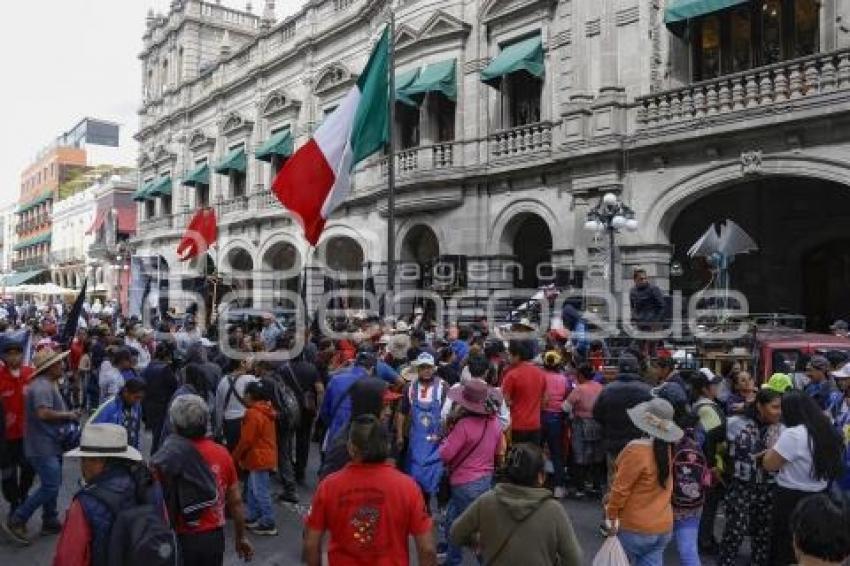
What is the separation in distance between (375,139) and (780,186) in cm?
942

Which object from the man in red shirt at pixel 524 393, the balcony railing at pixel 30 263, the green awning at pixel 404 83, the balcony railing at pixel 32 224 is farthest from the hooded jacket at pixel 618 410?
the balcony railing at pixel 32 224

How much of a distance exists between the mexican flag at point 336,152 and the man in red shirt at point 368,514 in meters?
8.01

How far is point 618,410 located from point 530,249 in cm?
1488

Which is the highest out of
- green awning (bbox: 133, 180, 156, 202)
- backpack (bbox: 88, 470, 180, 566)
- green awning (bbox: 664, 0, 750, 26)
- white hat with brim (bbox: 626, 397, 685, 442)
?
green awning (bbox: 664, 0, 750, 26)

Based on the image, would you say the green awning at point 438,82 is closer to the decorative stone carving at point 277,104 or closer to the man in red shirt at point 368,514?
the decorative stone carving at point 277,104

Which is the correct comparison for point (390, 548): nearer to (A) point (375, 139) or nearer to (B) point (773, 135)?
(A) point (375, 139)

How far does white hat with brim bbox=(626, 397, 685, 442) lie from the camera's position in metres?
4.80

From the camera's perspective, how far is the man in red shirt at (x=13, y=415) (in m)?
7.11

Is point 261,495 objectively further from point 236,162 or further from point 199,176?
point 199,176

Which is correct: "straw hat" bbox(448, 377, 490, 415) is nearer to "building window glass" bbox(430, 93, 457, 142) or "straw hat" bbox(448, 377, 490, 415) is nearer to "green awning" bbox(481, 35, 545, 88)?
"green awning" bbox(481, 35, 545, 88)

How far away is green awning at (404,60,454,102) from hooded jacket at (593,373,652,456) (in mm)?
14119

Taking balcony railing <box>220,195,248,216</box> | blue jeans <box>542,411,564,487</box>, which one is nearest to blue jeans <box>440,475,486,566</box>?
blue jeans <box>542,411,564,487</box>

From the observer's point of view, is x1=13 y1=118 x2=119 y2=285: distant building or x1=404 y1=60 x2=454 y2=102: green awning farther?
x1=13 y1=118 x2=119 y2=285: distant building

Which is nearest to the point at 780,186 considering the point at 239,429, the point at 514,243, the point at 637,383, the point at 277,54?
the point at 514,243
